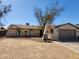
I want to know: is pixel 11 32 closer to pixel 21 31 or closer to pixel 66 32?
pixel 21 31

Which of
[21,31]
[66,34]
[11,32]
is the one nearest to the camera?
[66,34]

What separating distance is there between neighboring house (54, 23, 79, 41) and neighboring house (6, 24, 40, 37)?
686 inches

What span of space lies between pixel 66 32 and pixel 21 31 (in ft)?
63.7

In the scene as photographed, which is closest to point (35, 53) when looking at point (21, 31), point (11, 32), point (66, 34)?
point (66, 34)

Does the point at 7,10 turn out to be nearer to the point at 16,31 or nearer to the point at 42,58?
the point at 42,58

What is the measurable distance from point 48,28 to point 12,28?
13575 mm

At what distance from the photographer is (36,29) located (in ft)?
171

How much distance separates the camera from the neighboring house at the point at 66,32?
34.5 m

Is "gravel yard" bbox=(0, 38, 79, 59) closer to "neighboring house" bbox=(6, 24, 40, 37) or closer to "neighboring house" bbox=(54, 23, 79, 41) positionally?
"neighboring house" bbox=(54, 23, 79, 41)

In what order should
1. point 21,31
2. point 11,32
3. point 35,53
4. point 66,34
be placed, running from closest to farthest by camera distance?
point 35,53, point 66,34, point 11,32, point 21,31

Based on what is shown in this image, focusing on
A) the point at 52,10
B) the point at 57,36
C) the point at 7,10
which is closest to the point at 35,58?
the point at 7,10

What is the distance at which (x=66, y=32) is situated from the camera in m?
34.9

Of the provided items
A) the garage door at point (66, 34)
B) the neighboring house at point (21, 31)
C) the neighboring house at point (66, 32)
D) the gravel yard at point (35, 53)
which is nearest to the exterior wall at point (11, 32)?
the neighboring house at point (21, 31)

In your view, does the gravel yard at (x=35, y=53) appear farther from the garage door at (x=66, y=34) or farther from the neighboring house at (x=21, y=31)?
the neighboring house at (x=21, y=31)
